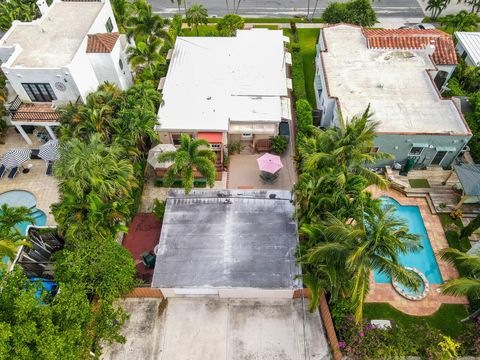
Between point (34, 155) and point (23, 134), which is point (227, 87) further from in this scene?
point (23, 134)

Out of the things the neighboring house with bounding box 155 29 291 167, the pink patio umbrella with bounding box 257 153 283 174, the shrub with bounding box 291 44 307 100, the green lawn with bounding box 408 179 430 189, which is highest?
the neighboring house with bounding box 155 29 291 167

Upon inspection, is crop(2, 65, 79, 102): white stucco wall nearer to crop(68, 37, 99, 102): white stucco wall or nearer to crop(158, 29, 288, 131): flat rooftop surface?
crop(68, 37, 99, 102): white stucco wall

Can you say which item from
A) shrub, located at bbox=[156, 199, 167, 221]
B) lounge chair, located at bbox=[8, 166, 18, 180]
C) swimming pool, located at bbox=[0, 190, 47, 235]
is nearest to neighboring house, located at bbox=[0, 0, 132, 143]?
lounge chair, located at bbox=[8, 166, 18, 180]

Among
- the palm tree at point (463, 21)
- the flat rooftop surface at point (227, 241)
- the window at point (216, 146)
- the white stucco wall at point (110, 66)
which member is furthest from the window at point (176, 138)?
the palm tree at point (463, 21)

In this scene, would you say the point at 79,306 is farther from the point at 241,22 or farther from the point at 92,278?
the point at 241,22

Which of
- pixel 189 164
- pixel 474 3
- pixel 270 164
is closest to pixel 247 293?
pixel 189 164

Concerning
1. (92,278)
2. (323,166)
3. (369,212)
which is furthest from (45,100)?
(369,212)
